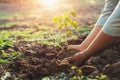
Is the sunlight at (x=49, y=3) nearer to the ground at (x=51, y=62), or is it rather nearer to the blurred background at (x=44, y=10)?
the blurred background at (x=44, y=10)

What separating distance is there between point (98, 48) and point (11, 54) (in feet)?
3.36

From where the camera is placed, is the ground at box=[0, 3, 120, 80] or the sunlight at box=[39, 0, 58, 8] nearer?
the ground at box=[0, 3, 120, 80]

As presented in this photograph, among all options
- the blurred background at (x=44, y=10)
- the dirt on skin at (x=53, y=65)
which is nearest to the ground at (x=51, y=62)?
the dirt on skin at (x=53, y=65)

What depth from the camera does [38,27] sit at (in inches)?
306

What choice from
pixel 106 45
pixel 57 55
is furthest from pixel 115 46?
pixel 57 55

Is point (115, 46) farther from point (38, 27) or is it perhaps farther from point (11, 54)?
point (38, 27)

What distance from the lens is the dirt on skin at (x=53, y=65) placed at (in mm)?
3775

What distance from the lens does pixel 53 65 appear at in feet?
13.0

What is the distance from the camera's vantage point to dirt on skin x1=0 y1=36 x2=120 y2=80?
3775mm

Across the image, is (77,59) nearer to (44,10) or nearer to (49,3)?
(44,10)

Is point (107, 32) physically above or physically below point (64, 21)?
below

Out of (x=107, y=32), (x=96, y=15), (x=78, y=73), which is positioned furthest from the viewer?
(x=96, y=15)

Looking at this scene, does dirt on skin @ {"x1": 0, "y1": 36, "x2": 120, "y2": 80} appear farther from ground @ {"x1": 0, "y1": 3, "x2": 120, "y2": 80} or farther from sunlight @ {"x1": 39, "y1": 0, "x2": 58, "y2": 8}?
sunlight @ {"x1": 39, "y1": 0, "x2": 58, "y2": 8}

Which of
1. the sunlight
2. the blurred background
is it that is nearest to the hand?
the blurred background
